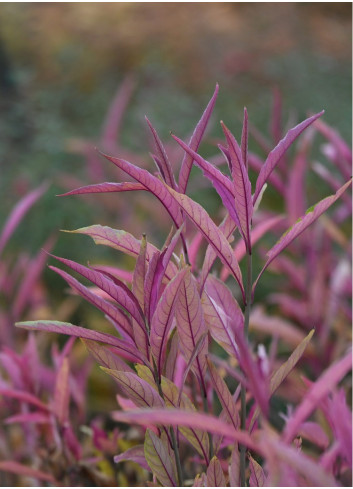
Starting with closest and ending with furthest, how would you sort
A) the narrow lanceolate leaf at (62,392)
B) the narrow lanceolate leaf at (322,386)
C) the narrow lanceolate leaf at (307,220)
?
the narrow lanceolate leaf at (322,386) → the narrow lanceolate leaf at (307,220) → the narrow lanceolate leaf at (62,392)

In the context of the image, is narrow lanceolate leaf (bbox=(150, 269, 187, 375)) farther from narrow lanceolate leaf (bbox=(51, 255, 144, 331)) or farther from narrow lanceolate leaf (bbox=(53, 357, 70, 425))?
narrow lanceolate leaf (bbox=(53, 357, 70, 425))

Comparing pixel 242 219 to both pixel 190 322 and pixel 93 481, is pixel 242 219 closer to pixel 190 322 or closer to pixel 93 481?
pixel 190 322

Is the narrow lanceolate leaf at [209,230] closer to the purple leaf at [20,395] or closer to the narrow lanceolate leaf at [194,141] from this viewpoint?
the narrow lanceolate leaf at [194,141]

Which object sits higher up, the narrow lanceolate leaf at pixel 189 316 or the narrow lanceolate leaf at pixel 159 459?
the narrow lanceolate leaf at pixel 189 316

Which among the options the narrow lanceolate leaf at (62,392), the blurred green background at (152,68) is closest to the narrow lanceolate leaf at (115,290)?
the narrow lanceolate leaf at (62,392)

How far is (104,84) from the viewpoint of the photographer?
11.9 ft

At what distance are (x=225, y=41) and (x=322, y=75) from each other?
0.85m

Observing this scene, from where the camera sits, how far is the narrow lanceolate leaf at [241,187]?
0.54m

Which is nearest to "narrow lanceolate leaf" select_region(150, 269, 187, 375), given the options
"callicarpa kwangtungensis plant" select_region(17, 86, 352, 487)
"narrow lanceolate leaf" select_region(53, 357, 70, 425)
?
"callicarpa kwangtungensis plant" select_region(17, 86, 352, 487)

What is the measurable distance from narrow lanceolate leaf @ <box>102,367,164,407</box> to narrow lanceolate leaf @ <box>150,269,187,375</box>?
0.03 m

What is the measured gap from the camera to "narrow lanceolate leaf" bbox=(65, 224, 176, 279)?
1.89 feet

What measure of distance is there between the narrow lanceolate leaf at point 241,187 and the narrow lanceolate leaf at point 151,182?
6cm

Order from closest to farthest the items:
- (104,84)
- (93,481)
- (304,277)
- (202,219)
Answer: (202,219) → (93,481) → (304,277) → (104,84)

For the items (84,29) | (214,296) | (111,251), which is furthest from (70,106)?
(214,296)
